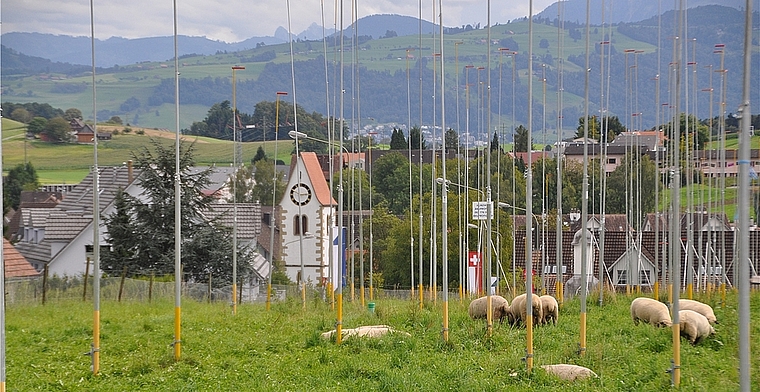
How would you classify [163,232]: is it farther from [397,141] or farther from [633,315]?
[397,141]

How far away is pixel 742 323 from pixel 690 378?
21.1ft

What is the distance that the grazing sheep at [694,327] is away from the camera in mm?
19062

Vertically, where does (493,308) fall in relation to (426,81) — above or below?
below

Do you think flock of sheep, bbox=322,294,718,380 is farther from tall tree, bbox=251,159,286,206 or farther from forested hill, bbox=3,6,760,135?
tall tree, bbox=251,159,286,206

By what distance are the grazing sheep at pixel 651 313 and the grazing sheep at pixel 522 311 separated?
252cm

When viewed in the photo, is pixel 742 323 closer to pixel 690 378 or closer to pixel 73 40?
pixel 690 378

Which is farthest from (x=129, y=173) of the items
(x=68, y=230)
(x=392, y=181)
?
(x=392, y=181)

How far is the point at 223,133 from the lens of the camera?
72.8 metres

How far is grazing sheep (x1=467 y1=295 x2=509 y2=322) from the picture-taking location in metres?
23.1

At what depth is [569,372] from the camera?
52.3 feet

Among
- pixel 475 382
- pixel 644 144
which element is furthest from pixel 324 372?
pixel 644 144

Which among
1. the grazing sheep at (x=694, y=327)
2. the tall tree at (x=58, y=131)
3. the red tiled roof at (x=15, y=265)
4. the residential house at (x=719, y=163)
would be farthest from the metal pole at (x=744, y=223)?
the tall tree at (x=58, y=131)

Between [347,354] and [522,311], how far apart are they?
19.5ft

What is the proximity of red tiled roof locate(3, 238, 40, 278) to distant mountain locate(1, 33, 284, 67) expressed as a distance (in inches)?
372
